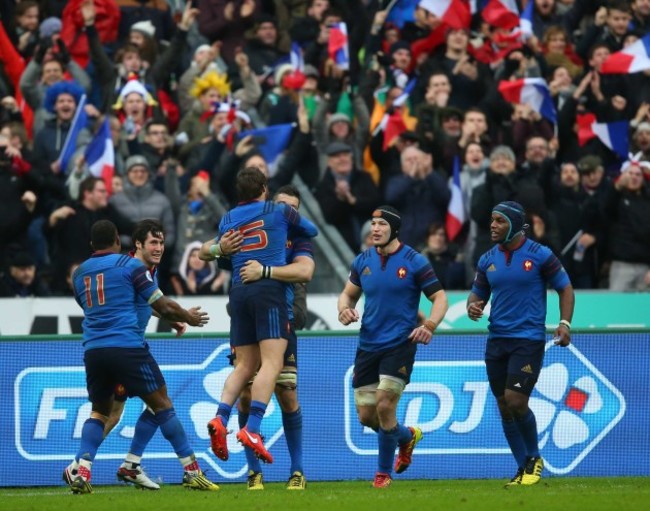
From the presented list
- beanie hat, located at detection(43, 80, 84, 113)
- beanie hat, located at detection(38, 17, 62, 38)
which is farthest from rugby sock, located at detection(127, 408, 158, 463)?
beanie hat, located at detection(38, 17, 62, 38)

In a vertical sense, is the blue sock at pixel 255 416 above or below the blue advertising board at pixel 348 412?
above

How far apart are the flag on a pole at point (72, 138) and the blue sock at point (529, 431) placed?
8866 millimetres

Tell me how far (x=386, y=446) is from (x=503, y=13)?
1017cm

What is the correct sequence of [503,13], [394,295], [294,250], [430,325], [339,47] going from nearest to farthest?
[430,325] < [294,250] < [394,295] < [339,47] < [503,13]

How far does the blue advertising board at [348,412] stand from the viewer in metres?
16.3

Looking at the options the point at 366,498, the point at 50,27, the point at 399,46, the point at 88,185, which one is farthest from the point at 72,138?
the point at 366,498

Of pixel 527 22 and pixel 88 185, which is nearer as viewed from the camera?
pixel 88 185

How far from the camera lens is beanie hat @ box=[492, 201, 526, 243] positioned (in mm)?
14205

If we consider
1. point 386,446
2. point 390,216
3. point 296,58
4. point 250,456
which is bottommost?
point 250,456

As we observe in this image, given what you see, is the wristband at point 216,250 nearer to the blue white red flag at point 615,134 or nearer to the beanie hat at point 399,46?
the blue white red flag at point 615,134

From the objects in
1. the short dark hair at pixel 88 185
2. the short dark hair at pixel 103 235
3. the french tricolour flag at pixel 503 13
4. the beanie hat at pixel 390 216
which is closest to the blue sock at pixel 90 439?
the short dark hair at pixel 103 235

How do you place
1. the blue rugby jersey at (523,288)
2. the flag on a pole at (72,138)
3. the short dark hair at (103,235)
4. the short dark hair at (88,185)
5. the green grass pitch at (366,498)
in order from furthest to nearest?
the flag on a pole at (72,138), the short dark hair at (88,185), the blue rugby jersey at (523,288), the short dark hair at (103,235), the green grass pitch at (366,498)

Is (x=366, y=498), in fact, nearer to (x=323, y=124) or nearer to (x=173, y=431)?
(x=173, y=431)

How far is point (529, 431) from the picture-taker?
14227mm
